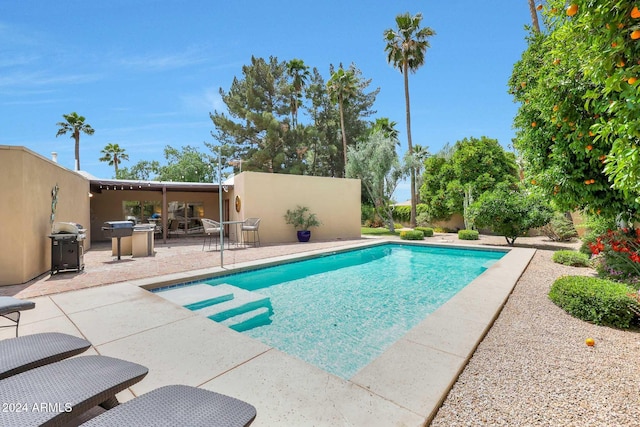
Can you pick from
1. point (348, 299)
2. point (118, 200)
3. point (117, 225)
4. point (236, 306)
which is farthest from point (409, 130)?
point (118, 200)

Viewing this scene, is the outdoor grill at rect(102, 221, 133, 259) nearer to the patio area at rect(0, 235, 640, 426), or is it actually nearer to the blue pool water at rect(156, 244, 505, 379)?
the patio area at rect(0, 235, 640, 426)

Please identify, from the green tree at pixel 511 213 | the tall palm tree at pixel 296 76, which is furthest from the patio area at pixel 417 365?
the tall palm tree at pixel 296 76

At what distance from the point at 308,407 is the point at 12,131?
18188 millimetres

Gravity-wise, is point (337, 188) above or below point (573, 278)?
above

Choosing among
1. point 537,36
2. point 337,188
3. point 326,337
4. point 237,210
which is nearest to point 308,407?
point 326,337

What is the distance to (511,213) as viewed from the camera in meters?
10.6

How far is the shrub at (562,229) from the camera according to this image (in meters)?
12.0

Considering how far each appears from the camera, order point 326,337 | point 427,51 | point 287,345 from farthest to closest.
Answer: point 427,51, point 326,337, point 287,345

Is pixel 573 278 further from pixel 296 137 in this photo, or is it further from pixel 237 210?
pixel 296 137

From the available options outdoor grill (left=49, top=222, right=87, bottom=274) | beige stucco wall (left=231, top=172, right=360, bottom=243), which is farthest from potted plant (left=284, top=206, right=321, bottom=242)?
outdoor grill (left=49, top=222, right=87, bottom=274)

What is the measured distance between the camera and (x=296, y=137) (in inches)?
926

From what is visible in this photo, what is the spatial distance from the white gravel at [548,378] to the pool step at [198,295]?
3.91 m

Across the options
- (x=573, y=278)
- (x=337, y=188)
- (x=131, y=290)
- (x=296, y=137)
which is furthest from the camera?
(x=296, y=137)

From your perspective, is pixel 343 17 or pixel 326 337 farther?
pixel 343 17
